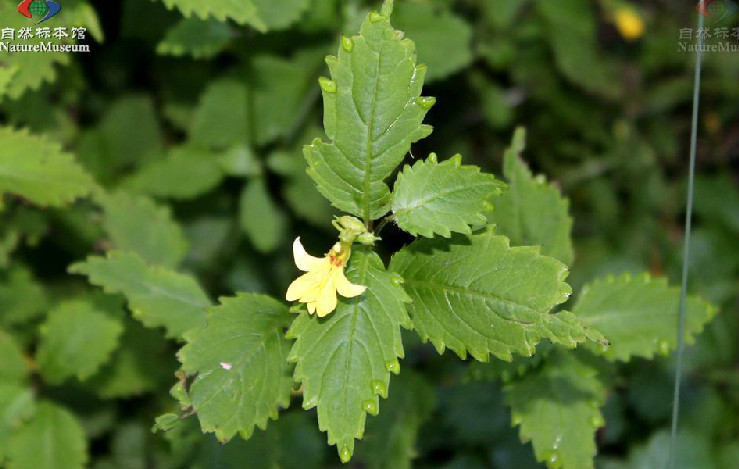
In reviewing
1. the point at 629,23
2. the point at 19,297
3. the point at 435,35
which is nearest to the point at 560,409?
the point at 435,35

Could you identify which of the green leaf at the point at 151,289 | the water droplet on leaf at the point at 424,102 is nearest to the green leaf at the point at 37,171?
the green leaf at the point at 151,289

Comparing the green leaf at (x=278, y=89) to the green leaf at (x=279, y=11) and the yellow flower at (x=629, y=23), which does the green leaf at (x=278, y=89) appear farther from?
the yellow flower at (x=629, y=23)

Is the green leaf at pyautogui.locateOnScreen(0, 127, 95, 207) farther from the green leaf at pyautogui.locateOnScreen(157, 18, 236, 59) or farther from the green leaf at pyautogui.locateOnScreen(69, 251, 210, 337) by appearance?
the green leaf at pyautogui.locateOnScreen(157, 18, 236, 59)

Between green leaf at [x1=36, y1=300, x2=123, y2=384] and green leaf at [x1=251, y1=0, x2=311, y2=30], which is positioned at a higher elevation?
green leaf at [x1=251, y1=0, x2=311, y2=30]

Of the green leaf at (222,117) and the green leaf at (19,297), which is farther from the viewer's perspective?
the green leaf at (222,117)

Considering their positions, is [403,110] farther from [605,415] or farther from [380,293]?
[605,415]

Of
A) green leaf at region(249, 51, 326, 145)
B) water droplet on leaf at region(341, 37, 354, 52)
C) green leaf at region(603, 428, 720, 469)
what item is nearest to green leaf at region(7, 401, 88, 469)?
green leaf at region(249, 51, 326, 145)

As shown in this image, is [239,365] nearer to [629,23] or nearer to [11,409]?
[11,409]
